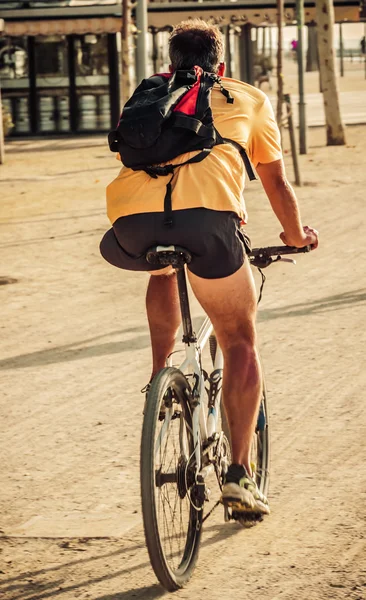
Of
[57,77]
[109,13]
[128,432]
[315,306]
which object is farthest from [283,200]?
[57,77]

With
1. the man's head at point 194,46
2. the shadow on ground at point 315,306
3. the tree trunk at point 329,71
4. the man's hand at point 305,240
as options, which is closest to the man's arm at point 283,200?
the man's hand at point 305,240

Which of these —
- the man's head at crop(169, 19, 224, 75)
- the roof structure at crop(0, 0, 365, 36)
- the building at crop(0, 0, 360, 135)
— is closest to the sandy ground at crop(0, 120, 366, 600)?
the man's head at crop(169, 19, 224, 75)

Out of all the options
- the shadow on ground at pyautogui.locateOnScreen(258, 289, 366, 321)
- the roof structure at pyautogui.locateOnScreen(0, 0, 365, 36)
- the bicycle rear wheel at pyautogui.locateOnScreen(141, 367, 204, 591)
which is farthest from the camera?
the roof structure at pyautogui.locateOnScreen(0, 0, 365, 36)

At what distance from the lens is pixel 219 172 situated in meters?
4.12

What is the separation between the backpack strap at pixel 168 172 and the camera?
160 inches

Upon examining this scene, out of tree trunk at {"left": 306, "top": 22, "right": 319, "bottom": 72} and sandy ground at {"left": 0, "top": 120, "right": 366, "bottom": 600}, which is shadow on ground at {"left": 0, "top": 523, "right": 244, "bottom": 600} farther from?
tree trunk at {"left": 306, "top": 22, "right": 319, "bottom": 72}

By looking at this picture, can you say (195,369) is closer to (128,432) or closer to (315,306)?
(128,432)

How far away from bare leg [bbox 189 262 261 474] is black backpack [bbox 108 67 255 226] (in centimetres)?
30

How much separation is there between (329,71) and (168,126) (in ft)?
62.1

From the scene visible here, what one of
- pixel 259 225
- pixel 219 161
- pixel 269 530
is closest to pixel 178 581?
pixel 269 530

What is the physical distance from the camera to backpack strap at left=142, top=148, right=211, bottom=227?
407cm

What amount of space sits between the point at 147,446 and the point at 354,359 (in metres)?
3.72

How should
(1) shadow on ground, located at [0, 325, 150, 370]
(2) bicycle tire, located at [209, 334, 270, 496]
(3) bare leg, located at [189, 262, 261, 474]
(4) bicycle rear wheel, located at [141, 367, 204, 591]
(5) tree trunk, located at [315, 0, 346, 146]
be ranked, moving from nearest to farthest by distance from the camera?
1. (4) bicycle rear wheel, located at [141, 367, 204, 591]
2. (3) bare leg, located at [189, 262, 261, 474]
3. (2) bicycle tire, located at [209, 334, 270, 496]
4. (1) shadow on ground, located at [0, 325, 150, 370]
5. (5) tree trunk, located at [315, 0, 346, 146]

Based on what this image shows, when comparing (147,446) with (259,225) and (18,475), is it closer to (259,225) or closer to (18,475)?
(18,475)
